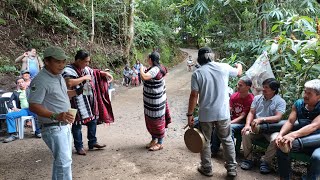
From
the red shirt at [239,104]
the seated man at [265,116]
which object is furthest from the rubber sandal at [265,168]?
the red shirt at [239,104]

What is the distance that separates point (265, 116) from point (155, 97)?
56.4 inches

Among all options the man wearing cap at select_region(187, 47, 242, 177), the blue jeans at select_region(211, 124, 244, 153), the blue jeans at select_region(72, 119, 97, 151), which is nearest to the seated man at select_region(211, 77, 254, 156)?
the blue jeans at select_region(211, 124, 244, 153)

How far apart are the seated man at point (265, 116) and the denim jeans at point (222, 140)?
439 mm

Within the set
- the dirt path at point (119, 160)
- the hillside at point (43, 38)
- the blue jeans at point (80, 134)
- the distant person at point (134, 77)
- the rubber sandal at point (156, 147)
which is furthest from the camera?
the distant person at point (134, 77)

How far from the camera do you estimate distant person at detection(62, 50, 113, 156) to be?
3576mm

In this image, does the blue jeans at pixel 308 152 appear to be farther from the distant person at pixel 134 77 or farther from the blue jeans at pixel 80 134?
the distant person at pixel 134 77

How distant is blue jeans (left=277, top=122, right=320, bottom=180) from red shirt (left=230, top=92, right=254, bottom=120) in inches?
40.2

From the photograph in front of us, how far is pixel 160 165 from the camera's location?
11.8ft

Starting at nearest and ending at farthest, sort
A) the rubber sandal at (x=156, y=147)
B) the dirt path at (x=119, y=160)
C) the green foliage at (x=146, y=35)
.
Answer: the dirt path at (x=119, y=160), the rubber sandal at (x=156, y=147), the green foliage at (x=146, y=35)

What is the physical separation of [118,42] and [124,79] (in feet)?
8.96

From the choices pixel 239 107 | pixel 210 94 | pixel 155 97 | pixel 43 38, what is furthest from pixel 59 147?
pixel 43 38

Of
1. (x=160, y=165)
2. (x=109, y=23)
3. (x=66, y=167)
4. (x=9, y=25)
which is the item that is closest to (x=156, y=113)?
(x=160, y=165)

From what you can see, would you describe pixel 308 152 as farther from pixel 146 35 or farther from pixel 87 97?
pixel 146 35

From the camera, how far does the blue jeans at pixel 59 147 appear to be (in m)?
2.46
